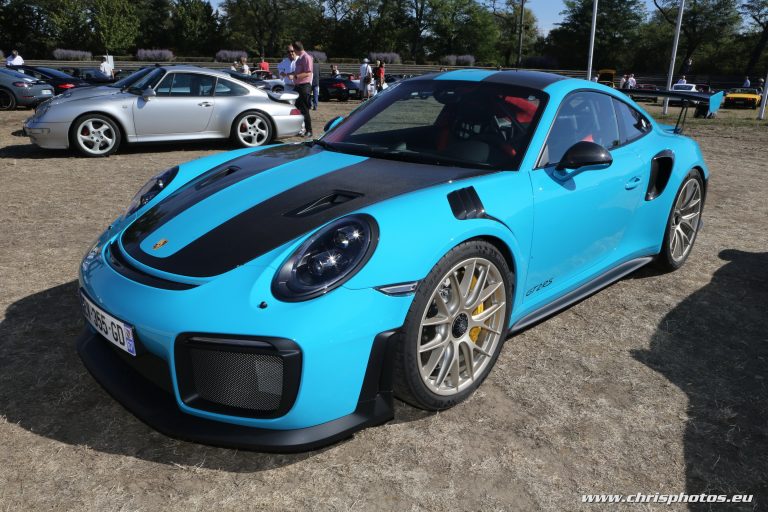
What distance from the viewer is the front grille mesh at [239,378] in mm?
2049

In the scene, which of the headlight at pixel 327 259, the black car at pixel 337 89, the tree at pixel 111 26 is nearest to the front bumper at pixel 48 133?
the headlight at pixel 327 259

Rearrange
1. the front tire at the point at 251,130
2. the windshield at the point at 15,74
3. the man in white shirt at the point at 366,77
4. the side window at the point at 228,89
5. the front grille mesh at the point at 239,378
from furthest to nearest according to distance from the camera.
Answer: the man in white shirt at the point at 366,77
the windshield at the point at 15,74
the front tire at the point at 251,130
the side window at the point at 228,89
the front grille mesh at the point at 239,378

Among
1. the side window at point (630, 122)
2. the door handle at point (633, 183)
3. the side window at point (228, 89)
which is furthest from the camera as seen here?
the side window at point (228, 89)

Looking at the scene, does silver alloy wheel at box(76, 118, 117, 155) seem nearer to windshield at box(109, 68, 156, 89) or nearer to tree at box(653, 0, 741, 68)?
windshield at box(109, 68, 156, 89)

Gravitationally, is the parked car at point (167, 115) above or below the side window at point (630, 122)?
below

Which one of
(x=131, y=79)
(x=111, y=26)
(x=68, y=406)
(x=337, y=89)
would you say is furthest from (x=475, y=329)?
(x=111, y=26)

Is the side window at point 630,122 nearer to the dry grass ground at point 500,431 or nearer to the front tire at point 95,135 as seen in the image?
the dry grass ground at point 500,431

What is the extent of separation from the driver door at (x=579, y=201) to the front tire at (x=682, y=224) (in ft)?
2.37

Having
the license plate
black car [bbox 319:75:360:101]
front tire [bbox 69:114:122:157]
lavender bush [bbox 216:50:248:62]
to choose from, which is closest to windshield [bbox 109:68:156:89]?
front tire [bbox 69:114:122:157]

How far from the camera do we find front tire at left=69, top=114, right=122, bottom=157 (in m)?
8.16

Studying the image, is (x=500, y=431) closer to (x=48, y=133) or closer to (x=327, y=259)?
(x=327, y=259)

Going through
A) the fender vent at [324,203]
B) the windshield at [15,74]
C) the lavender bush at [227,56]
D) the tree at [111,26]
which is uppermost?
the tree at [111,26]

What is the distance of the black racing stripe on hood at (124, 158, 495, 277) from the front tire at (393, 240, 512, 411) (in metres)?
0.42

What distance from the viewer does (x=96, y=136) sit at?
27.3 ft
